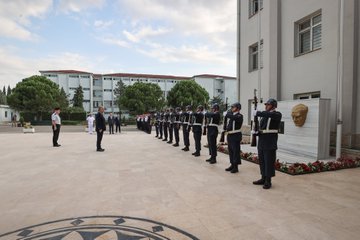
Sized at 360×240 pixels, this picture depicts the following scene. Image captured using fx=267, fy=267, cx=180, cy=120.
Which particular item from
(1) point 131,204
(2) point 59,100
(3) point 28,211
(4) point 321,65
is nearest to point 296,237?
(1) point 131,204

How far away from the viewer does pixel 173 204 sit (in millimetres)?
4633

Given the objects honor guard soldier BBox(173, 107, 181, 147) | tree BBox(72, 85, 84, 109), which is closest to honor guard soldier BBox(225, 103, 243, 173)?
honor guard soldier BBox(173, 107, 181, 147)

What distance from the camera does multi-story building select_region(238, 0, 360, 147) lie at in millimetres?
8844

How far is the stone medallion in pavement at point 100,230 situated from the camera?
340 cm

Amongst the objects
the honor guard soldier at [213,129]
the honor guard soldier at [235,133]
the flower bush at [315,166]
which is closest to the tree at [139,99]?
the honor guard soldier at [213,129]

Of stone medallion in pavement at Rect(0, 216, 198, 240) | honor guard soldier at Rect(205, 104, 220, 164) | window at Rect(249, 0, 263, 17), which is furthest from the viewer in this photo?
window at Rect(249, 0, 263, 17)

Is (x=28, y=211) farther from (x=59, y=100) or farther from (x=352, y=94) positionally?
(x=59, y=100)

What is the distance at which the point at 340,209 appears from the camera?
4.35 metres

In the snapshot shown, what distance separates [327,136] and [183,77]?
67361 millimetres

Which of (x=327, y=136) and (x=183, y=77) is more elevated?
(x=183, y=77)

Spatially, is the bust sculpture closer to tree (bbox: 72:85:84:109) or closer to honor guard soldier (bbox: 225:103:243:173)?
honor guard soldier (bbox: 225:103:243:173)

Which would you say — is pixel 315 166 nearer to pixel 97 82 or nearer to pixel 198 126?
pixel 198 126

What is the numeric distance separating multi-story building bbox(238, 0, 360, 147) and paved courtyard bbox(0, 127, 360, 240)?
3.19m

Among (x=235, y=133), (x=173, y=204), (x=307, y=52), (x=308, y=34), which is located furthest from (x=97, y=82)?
(x=173, y=204)
